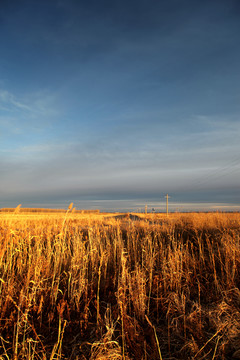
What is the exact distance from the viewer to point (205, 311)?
9.96 feet

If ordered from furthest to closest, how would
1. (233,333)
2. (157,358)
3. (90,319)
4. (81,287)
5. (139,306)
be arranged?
(81,287) → (139,306) → (90,319) → (233,333) → (157,358)

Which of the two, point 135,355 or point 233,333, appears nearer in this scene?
point 135,355

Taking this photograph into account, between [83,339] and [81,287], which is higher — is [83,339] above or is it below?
below

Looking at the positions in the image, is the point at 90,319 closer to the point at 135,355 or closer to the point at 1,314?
the point at 135,355

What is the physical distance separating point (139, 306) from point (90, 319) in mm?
740

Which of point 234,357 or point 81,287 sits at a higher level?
point 81,287

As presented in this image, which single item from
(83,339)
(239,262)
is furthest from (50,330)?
(239,262)

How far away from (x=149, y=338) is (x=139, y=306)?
2.09ft

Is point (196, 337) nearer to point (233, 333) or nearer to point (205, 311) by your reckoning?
point (233, 333)

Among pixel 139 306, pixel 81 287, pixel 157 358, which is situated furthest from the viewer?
pixel 81 287

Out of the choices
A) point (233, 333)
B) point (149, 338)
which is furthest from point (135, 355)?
point (233, 333)

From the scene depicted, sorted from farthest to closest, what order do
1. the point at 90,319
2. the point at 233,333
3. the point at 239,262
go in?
the point at 239,262 → the point at 90,319 → the point at 233,333

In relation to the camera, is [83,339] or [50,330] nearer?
[83,339]

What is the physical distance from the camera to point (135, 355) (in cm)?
216
